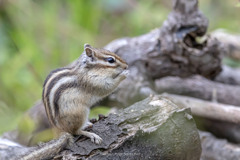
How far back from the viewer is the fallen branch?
293cm

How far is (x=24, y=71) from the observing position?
457cm

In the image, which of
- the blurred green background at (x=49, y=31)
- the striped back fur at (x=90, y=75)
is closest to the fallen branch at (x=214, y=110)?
the striped back fur at (x=90, y=75)

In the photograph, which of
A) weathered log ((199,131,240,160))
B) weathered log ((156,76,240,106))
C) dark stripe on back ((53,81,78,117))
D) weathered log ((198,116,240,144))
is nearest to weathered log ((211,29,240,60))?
weathered log ((156,76,240,106))

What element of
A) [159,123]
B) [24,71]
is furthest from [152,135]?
[24,71]

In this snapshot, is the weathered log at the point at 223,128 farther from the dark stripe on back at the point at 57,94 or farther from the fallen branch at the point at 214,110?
the dark stripe on back at the point at 57,94

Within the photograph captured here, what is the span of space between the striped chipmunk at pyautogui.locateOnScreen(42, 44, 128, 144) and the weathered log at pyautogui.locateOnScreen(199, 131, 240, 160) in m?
1.29

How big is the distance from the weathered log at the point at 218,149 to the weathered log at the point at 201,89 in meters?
0.39

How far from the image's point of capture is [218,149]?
10.9ft

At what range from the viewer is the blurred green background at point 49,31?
4.43 meters

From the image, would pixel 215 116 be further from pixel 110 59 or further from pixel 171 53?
pixel 110 59

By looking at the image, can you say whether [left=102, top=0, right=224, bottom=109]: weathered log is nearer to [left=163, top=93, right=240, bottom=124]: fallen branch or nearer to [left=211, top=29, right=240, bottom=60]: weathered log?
[left=163, top=93, right=240, bottom=124]: fallen branch

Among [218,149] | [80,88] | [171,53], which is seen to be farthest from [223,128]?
[80,88]

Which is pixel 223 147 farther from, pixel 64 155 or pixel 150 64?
pixel 64 155

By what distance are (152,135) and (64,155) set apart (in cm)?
46
